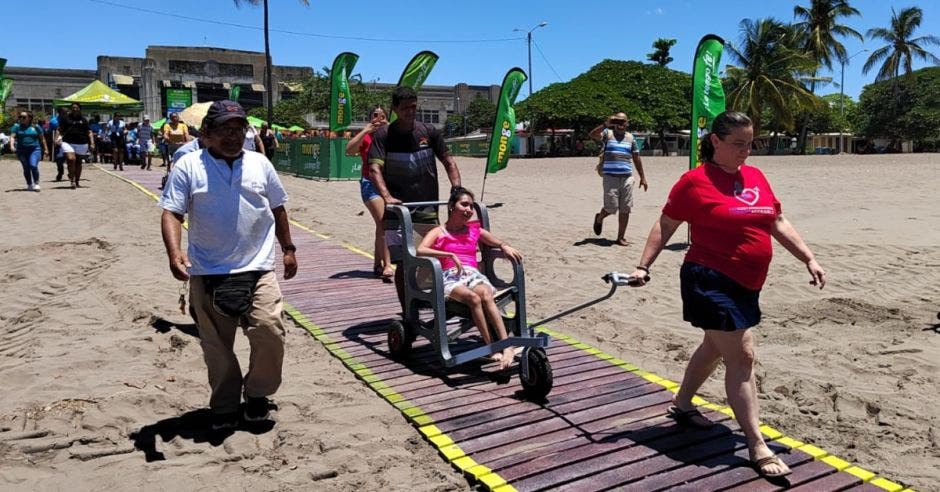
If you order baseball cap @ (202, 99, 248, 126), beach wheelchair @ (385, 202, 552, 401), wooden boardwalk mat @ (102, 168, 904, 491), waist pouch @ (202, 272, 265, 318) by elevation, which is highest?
baseball cap @ (202, 99, 248, 126)

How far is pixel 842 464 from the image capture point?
11.3 feet

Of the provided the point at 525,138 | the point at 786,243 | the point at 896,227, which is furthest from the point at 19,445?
the point at 525,138

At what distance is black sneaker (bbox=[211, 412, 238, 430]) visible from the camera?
3912 mm

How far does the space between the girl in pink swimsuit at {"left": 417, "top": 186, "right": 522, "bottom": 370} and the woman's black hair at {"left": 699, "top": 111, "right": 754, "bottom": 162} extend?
1.53m

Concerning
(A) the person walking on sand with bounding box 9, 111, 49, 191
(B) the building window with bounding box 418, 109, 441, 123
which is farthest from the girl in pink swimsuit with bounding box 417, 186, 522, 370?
(B) the building window with bounding box 418, 109, 441, 123

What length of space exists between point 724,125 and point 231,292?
2.50 metres

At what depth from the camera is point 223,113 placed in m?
3.68

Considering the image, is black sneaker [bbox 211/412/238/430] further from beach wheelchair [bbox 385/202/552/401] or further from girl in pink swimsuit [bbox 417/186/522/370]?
girl in pink swimsuit [bbox 417/186/522/370]

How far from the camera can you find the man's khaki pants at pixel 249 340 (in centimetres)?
373

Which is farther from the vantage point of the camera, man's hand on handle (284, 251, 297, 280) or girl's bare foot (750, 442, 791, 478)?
man's hand on handle (284, 251, 297, 280)

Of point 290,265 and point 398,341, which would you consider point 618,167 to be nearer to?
point 398,341

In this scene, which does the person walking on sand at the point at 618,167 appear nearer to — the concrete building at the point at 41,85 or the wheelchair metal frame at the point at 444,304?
the wheelchair metal frame at the point at 444,304

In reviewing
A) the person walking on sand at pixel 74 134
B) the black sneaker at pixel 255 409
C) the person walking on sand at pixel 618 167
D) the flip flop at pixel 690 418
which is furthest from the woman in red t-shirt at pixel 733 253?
the person walking on sand at pixel 74 134

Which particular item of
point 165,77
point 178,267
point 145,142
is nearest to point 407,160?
point 178,267
